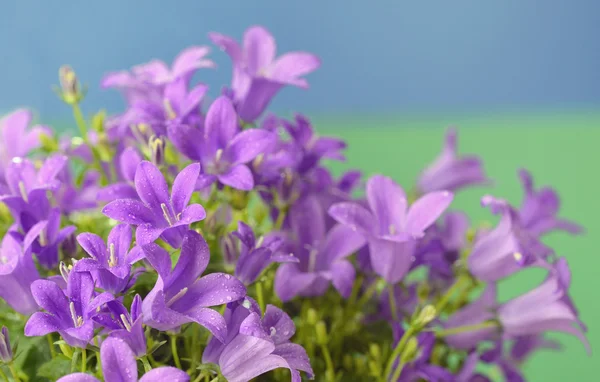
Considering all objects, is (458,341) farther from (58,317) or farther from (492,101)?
(492,101)

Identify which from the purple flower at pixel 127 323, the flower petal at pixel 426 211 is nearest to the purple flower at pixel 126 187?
the purple flower at pixel 127 323

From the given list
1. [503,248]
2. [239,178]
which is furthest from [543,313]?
[239,178]

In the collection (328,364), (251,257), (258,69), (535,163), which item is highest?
(258,69)

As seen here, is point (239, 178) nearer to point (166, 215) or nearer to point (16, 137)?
point (166, 215)

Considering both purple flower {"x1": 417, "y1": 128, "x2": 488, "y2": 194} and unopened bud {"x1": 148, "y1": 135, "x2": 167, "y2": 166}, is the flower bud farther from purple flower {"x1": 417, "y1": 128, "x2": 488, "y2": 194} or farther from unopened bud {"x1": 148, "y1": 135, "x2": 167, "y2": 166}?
purple flower {"x1": 417, "y1": 128, "x2": 488, "y2": 194}

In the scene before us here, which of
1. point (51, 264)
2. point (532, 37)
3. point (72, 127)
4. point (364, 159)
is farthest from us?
point (532, 37)

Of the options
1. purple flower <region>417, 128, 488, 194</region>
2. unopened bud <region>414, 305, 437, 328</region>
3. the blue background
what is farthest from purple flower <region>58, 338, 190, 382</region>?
the blue background

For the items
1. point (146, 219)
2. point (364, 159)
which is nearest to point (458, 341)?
point (146, 219)
